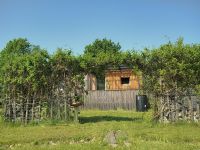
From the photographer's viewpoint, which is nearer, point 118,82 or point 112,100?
point 112,100

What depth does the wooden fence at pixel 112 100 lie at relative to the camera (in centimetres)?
2858

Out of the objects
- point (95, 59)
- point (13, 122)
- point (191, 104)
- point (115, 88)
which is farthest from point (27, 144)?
point (115, 88)

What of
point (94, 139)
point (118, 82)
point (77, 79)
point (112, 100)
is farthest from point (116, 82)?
point (94, 139)

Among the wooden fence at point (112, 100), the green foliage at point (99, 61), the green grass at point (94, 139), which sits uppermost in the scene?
the green foliage at point (99, 61)

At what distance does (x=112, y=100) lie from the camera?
94.9ft

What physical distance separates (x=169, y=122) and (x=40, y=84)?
19.3 feet

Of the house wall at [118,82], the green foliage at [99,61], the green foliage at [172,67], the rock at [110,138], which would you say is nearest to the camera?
the rock at [110,138]

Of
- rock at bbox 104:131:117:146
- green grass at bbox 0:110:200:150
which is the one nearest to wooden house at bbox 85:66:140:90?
green grass at bbox 0:110:200:150

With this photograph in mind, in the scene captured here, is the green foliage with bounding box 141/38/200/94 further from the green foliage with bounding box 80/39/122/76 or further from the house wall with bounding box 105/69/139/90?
the house wall with bounding box 105/69/139/90

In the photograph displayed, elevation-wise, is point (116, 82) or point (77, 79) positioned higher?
point (116, 82)

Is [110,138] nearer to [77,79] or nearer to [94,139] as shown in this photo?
[94,139]

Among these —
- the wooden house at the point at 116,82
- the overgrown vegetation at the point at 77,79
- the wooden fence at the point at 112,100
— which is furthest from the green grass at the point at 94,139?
the wooden house at the point at 116,82

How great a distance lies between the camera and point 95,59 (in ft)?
55.1

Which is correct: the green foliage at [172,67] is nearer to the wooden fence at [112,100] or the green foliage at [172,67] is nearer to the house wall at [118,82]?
the wooden fence at [112,100]
